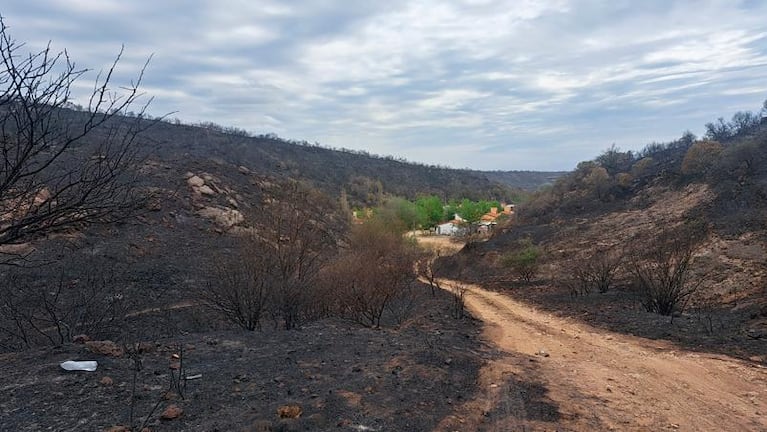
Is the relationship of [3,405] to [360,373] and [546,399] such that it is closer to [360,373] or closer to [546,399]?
[360,373]

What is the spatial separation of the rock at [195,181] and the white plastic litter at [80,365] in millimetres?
23091

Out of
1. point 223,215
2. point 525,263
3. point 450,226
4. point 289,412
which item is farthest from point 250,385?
point 450,226

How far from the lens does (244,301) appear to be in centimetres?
942

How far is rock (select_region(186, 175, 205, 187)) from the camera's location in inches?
1079

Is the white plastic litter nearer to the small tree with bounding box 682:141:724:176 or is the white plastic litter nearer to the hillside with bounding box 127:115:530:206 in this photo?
the small tree with bounding box 682:141:724:176

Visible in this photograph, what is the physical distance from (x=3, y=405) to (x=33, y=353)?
1.87 meters

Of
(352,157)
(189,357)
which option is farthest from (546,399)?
(352,157)

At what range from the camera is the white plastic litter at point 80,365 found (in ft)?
17.9

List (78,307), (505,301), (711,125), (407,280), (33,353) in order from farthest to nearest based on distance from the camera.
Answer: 1. (711,125)
2. (505,301)
3. (407,280)
4. (78,307)
5. (33,353)

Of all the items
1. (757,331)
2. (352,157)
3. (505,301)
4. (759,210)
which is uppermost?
(352,157)

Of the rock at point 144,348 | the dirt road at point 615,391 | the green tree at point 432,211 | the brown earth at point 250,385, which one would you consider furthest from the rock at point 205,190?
the green tree at point 432,211

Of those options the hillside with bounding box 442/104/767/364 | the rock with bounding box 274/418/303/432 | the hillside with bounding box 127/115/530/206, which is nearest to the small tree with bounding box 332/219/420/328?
the hillside with bounding box 442/104/767/364

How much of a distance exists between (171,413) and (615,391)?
5.39 metres

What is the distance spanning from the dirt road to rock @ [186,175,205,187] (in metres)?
22.1
